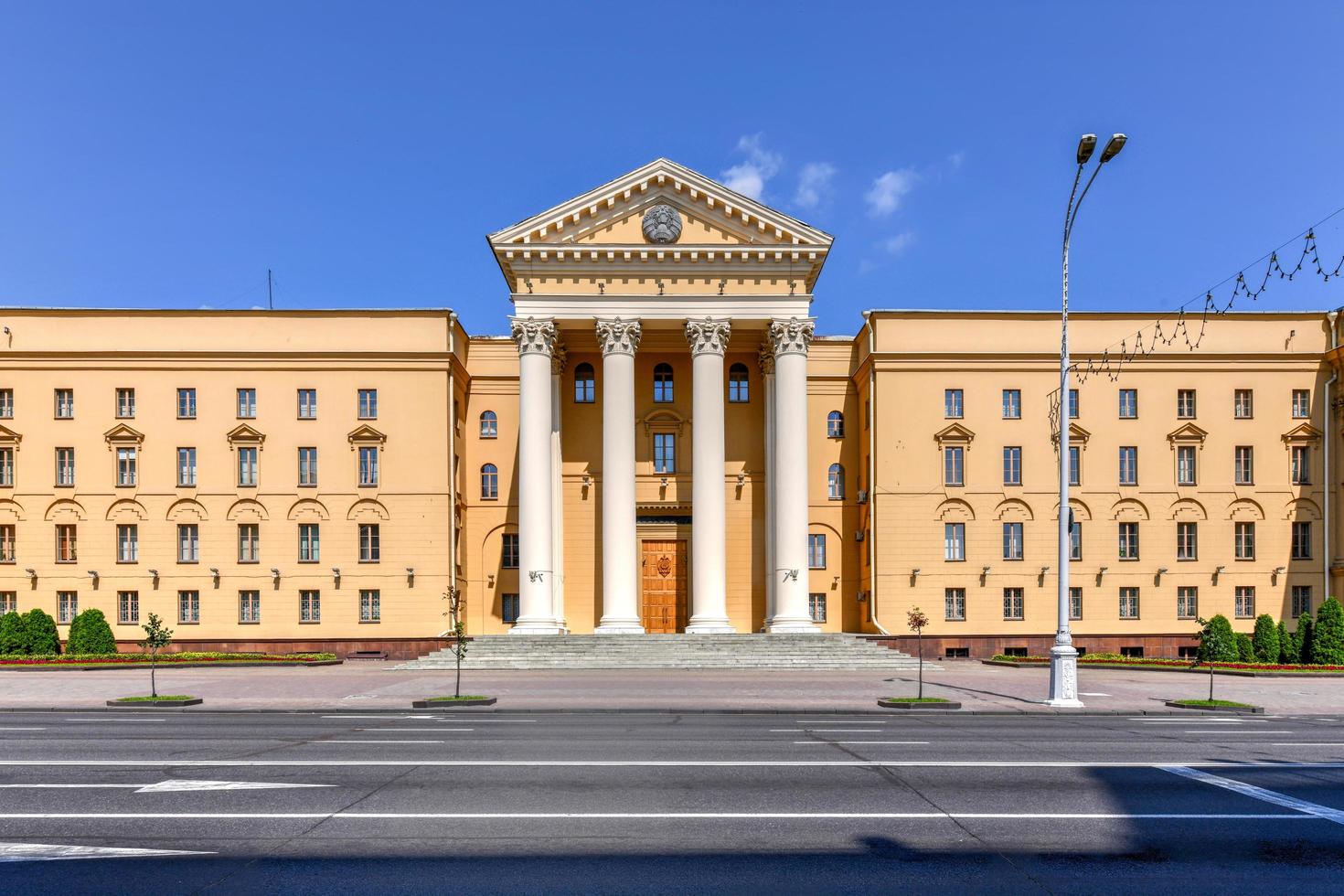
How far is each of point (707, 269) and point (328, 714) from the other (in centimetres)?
2399

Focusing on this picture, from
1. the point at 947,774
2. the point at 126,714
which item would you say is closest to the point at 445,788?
the point at 947,774

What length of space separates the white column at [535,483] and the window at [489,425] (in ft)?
19.4

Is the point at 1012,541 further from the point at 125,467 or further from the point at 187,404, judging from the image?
the point at 125,467

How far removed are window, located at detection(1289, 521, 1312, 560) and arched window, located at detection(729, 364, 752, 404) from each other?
75.4 ft

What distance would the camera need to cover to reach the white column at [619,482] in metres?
39.2

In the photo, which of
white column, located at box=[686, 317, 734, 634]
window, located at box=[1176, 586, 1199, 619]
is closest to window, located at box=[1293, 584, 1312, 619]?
window, located at box=[1176, 586, 1199, 619]

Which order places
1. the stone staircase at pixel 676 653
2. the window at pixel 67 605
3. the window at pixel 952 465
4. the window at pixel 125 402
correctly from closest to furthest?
the stone staircase at pixel 676 653
the window at pixel 67 605
the window at pixel 125 402
the window at pixel 952 465

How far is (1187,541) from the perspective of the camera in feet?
140

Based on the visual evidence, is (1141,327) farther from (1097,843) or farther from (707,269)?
(1097,843)

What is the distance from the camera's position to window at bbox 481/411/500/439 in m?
45.5

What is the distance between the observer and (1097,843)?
945 centimetres

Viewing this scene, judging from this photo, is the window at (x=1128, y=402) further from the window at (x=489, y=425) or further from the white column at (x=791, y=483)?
the window at (x=489, y=425)

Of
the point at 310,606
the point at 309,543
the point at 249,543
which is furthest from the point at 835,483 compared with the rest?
the point at 249,543

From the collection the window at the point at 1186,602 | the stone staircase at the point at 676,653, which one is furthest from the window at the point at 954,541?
the window at the point at 1186,602
